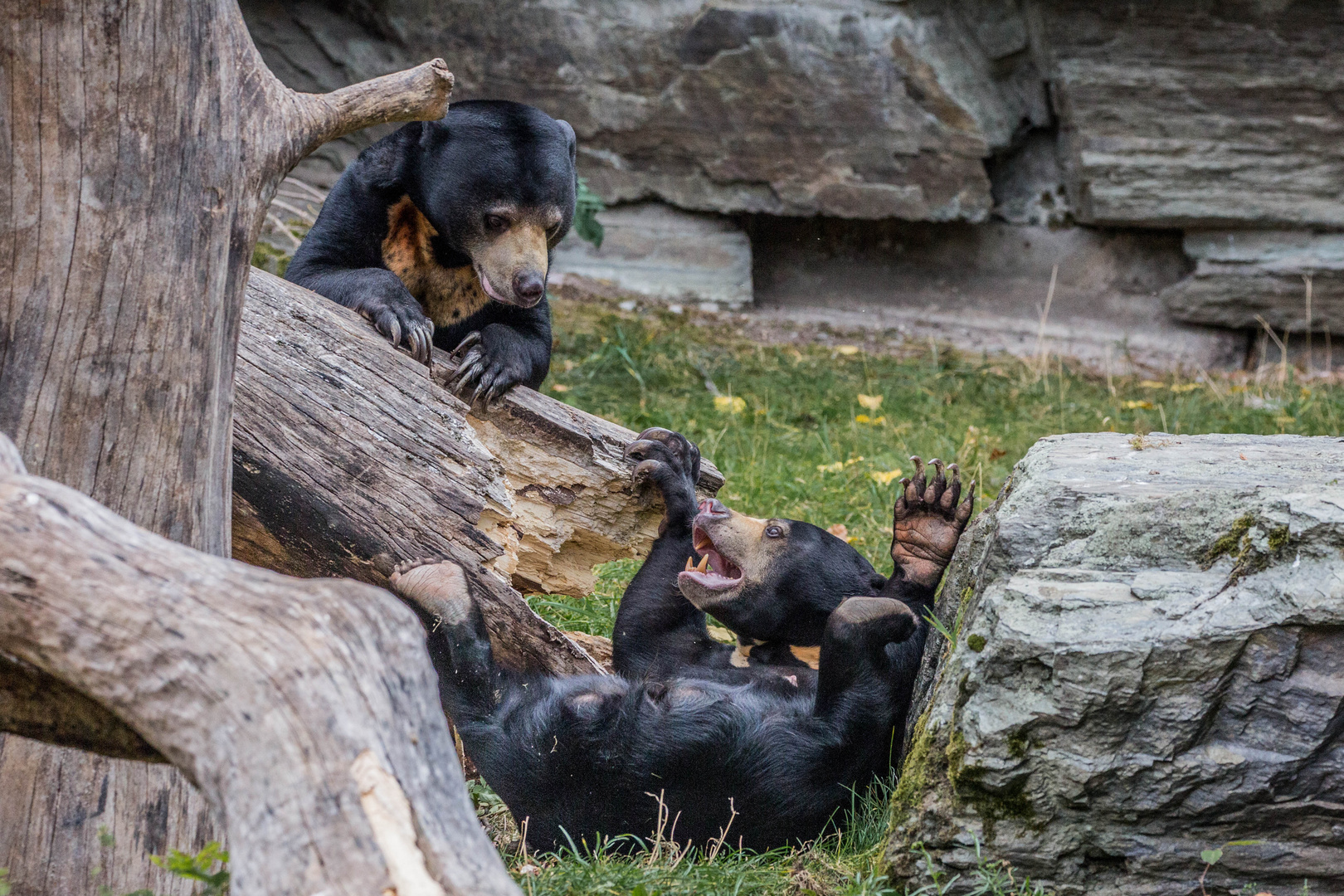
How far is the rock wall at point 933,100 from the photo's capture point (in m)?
8.24

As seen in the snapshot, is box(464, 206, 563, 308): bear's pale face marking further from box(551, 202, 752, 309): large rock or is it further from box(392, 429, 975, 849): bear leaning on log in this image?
box(551, 202, 752, 309): large rock

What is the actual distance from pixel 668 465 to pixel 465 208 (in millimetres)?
1192

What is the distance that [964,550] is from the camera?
304 cm

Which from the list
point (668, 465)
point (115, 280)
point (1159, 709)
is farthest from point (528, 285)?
point (1159, 709)

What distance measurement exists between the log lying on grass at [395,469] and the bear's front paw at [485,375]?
1.5 inches

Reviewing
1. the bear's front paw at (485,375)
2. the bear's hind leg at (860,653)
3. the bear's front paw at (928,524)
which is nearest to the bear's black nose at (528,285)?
the bear's front paw at (485,375)

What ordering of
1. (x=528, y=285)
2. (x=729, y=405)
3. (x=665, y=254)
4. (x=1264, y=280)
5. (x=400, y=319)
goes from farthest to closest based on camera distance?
(x=665, y=254) → (x=1264, y=280) → (x=729, y=405) → (x=528, y=285) → (x=400, y=319)

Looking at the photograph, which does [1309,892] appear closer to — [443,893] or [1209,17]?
[443,893]

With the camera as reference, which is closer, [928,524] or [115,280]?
[115,280]

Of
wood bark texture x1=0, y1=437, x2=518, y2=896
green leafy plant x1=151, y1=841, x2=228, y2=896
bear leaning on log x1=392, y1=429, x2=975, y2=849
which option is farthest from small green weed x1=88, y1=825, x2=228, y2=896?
bear leaning on log x1=392, y1=429, x2=975, y2=849

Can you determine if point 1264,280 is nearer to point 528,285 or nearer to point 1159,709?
point 528,285

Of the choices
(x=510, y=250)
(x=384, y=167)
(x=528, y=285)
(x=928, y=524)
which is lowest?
(x=928, y=524)

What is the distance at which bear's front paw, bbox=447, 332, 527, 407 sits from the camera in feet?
11.8

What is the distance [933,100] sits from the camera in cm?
877
